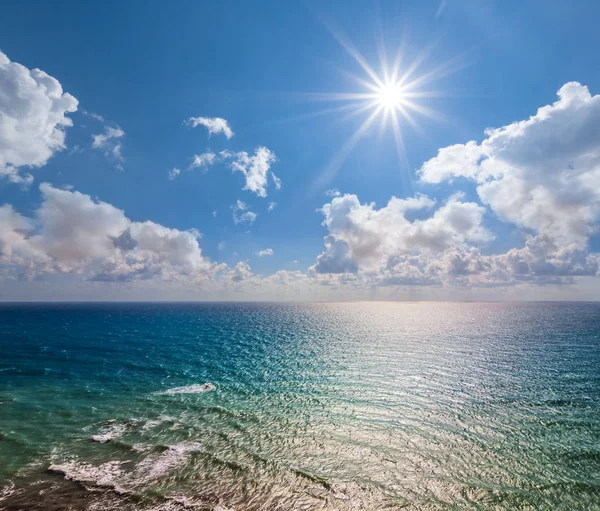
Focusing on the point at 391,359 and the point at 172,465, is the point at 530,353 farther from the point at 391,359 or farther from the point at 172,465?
the point at 172,465

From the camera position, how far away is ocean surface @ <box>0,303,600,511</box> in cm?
2742

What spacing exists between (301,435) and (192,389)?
90.0ft

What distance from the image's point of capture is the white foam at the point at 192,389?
54406 mm

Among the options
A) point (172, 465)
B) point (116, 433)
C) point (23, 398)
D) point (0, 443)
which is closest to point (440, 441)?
point (172, 465)

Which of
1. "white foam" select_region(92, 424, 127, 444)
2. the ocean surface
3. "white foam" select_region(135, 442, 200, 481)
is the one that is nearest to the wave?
"white foam" select_region(135, 442, 200, 481)

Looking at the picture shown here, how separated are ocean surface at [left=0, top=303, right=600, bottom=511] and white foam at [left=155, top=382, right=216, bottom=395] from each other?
606mm

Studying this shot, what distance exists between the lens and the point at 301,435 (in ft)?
126

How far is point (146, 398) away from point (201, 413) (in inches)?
512

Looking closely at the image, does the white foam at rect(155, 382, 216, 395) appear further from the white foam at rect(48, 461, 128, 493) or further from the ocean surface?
the white foam at rect(48, 461, 128, 493)

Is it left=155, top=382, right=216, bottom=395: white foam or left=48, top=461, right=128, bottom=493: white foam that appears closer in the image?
left=48, top=461, right=128, bottom=493: white foam

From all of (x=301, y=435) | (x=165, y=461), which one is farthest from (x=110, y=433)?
(x=301, y=435)

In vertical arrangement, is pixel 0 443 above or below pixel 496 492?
above

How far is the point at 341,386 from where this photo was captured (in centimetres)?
5900

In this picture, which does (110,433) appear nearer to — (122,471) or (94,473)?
(94,473)
